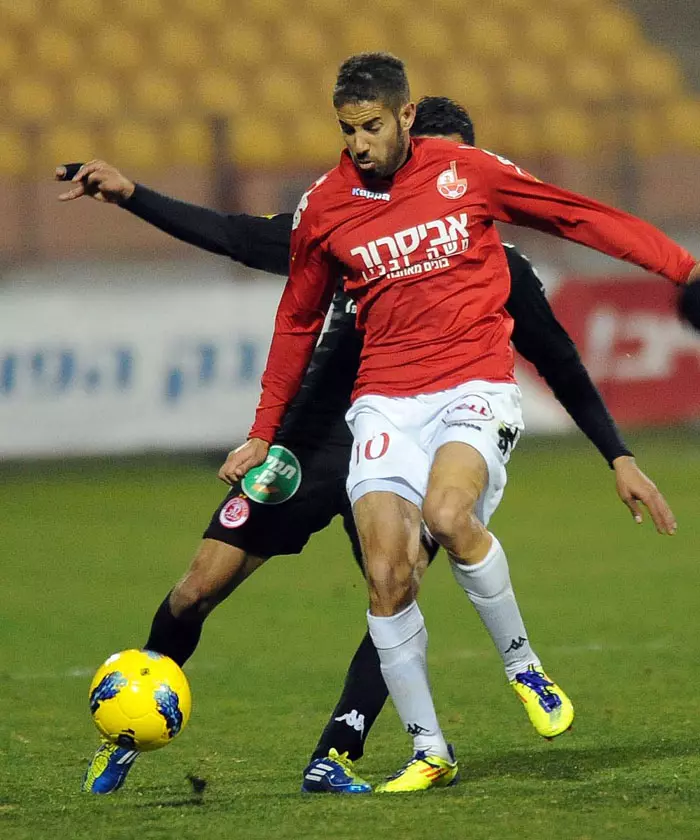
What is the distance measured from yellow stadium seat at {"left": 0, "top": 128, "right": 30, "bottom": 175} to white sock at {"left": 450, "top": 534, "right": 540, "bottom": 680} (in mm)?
9985

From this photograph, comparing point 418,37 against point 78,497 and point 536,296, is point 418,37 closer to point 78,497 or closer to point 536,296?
point 78,497

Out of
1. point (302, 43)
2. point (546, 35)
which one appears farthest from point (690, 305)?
point (546, 35)

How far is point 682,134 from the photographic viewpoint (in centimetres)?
1680

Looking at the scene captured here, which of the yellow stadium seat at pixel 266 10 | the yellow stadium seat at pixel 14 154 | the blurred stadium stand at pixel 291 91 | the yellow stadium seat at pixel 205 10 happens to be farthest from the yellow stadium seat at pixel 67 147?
the yellow stadium seat at pixel 266 10

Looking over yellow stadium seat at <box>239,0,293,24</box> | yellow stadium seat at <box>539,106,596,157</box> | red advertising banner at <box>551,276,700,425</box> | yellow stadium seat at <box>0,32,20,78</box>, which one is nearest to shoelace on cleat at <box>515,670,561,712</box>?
red advertising banner at <box>551,276,700,425</box>

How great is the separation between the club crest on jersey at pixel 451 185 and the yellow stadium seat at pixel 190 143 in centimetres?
921

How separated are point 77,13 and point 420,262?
13.0 metres

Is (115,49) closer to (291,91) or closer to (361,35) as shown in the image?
(291,91)

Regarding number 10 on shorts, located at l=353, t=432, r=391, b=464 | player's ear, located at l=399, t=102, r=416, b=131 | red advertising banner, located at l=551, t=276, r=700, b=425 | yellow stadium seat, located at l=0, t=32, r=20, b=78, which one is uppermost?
player's ear, located at l=399, t=102, r=416, b=131

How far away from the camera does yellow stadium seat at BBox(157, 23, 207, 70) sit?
16750mm

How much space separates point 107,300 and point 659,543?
5089 millimetres

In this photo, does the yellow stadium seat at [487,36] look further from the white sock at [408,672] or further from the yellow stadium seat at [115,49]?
the white sock at [408,672]

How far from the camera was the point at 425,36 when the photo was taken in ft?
57.7

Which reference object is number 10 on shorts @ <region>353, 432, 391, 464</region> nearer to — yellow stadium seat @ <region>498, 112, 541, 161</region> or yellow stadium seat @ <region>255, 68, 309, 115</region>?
yellow stadium seat @ <region>498, 112, 541, 161</region>
